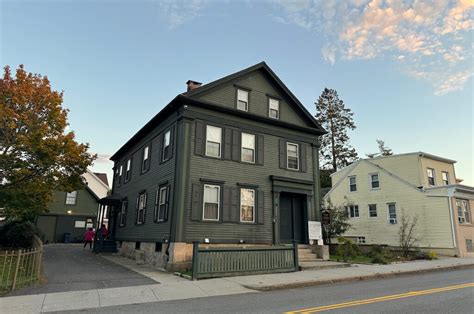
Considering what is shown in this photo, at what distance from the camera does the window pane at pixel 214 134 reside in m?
16.2

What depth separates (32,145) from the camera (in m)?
16.2

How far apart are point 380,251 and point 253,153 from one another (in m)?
9.80

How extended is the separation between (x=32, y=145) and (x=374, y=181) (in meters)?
24.6

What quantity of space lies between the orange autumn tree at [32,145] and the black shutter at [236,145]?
845 cm

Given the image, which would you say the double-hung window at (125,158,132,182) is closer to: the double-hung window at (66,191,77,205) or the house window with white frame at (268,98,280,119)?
the house window with white frame at (268,98,280,119)

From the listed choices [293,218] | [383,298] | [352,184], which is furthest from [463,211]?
[383,298]

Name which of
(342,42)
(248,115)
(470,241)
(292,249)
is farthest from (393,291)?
(470,241)

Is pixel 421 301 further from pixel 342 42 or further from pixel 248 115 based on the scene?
pixel 342 42

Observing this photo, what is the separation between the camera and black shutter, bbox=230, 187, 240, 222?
15.7 metres

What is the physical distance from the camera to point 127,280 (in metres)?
11.3

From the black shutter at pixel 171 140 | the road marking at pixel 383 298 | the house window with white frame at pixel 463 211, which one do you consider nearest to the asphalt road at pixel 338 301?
the road marking at pixel 383 298

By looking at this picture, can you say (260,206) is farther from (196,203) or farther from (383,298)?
(383,298)

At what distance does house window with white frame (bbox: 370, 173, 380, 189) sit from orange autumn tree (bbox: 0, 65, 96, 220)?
22.2 metres

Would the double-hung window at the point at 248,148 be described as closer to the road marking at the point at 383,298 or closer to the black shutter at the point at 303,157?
the black shutter at the point at 303,157
